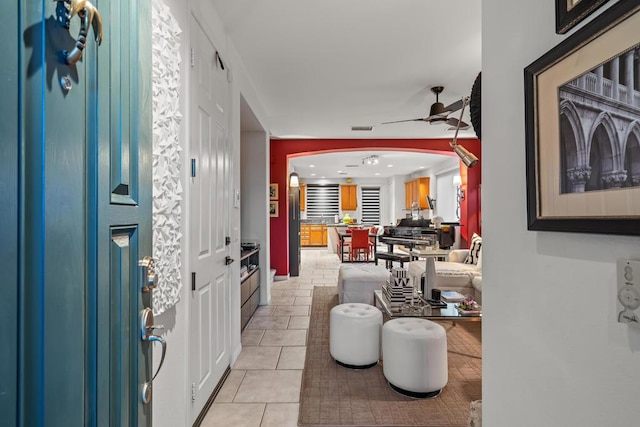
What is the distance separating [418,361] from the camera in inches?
84.4

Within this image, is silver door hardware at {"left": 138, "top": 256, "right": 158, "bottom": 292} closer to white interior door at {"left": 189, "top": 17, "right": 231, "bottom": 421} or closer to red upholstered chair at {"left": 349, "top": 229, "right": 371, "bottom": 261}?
white interior door at {"left": 189, "top": 17, "right": 231, "bottom": 421}

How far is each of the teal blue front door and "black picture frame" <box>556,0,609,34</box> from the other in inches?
39.4

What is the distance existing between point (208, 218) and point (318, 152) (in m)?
4.27

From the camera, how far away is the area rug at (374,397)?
196 cm

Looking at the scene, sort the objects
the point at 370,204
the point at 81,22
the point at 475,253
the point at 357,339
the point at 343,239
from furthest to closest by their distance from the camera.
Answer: the point at 370,204 → the point at 343,239 → the point at 475,253 → the point at 357,339 → the point at 81,22

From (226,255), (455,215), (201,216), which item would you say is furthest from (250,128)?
(455,215)

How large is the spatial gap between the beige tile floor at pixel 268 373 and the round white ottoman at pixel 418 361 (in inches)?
28.6

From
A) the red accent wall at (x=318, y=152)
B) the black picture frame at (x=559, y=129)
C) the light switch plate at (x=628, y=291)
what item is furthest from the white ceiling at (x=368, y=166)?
the light switch plate at (x=628, y=291)

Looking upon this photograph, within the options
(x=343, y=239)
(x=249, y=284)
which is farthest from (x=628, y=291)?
(x=343, y=239)

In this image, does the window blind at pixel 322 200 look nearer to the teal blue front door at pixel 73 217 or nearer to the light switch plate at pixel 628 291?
the teal blue front door at pixel 73 217

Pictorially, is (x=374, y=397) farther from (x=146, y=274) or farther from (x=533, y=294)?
(x=146, y=274)

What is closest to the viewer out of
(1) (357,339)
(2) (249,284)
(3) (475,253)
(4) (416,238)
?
(1) (357,339)

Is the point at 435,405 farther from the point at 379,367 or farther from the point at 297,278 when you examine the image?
the point at 297,278

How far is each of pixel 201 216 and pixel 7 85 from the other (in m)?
1.58
